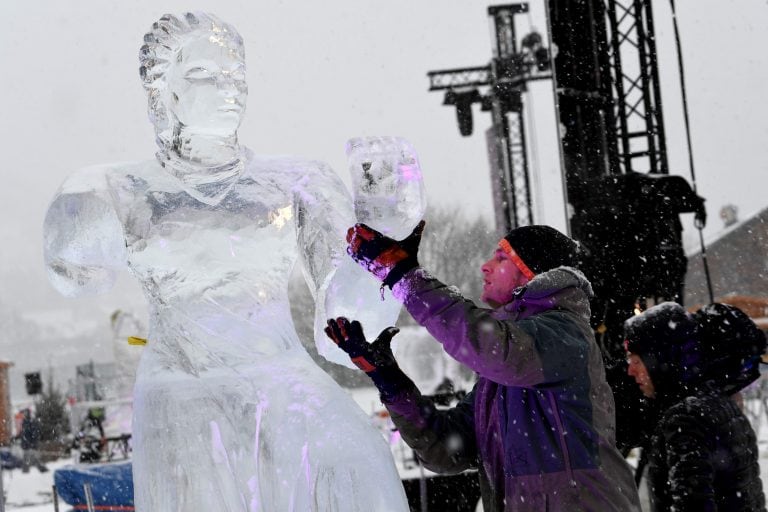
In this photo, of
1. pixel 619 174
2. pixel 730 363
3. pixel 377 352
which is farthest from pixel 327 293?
pixel 619 174

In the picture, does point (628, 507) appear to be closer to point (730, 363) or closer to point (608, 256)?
point (730, 363)

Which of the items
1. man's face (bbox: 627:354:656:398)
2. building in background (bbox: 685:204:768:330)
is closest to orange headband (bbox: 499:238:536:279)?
man's face (bbox: 627:354:656:398)

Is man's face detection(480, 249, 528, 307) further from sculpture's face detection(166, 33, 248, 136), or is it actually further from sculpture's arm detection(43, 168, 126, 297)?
sculpture's arm detection(43, 168, 126, 297)

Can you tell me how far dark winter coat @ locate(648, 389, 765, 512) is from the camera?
8.46 ft

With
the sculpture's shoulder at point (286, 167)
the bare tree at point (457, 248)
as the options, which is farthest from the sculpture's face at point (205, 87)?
the bare tree at point (457, 248)

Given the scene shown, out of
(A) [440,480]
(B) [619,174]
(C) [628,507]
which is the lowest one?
(A) [440,480]

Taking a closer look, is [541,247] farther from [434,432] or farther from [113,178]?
[113,178]

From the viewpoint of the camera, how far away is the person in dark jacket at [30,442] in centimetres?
1903

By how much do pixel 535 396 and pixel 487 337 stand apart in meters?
0.23

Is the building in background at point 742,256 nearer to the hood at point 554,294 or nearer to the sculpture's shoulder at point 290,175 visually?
the hood at point 554,294

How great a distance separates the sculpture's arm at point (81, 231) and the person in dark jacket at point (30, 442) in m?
18.1

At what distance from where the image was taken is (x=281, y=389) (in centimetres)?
169

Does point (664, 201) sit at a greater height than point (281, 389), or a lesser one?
greater

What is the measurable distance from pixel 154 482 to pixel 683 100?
16.5ft
